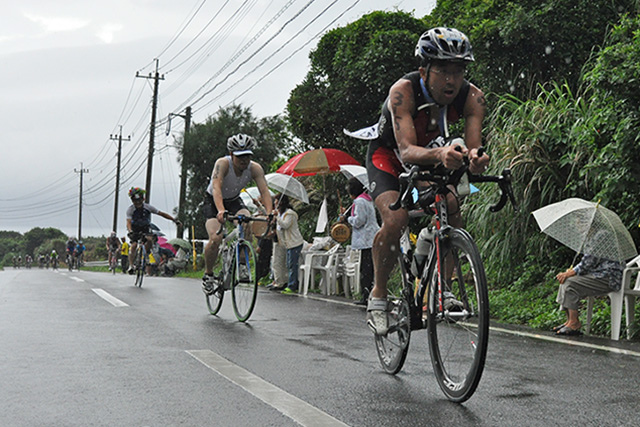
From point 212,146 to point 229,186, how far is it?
93.5ft

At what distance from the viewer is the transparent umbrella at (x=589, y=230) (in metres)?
7.53

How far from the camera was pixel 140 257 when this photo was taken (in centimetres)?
1603

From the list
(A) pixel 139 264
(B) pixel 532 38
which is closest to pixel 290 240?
(A) pixel 139 264

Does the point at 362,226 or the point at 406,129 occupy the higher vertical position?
the point at 406,129

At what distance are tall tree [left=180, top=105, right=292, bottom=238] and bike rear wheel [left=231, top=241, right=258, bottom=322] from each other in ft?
89.4

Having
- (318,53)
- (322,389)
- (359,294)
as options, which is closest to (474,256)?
(322,389)

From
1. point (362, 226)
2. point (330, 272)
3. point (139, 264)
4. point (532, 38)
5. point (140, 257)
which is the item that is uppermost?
point (532, 38)

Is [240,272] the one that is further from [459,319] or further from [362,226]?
[459,319]

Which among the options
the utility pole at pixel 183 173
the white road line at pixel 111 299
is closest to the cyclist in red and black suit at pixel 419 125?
the white road line at pixel 111 299

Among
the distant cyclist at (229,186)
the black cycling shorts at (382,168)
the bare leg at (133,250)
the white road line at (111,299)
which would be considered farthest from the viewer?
the bare leg at (133,250)

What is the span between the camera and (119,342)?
6328 millimetres

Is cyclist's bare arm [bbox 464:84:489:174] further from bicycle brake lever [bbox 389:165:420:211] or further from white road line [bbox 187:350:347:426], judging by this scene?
white road line [bbox 187:350:347:426]

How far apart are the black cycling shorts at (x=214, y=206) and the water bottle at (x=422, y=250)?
14.4 feet

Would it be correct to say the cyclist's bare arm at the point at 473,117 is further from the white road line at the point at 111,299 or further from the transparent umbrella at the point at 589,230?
the white road line at the point at 111,299
